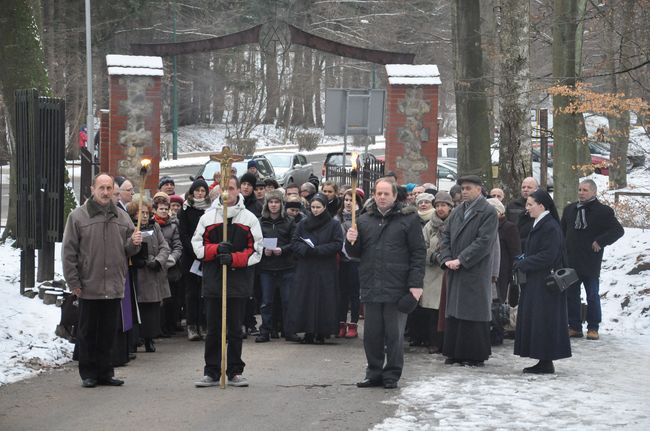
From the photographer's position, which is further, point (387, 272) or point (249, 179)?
point (249, 179)

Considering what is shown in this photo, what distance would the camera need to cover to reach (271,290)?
13.2 meters

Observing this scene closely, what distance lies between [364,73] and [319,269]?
54644mm

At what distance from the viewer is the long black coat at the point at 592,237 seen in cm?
1335

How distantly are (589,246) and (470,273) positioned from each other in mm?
2995

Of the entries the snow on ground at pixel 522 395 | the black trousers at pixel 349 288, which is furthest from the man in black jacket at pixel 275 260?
the snow on ground at pixel 522 395

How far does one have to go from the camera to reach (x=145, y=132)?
20.3 meters

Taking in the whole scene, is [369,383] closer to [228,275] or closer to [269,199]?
[228,275]

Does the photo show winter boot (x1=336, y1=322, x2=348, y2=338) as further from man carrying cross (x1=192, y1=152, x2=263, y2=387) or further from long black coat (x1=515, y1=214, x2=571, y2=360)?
man carrying cross (x1=192, y1=152, x2=263, y2=387)

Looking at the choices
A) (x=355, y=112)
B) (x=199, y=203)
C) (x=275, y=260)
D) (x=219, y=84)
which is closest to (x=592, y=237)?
(x=275, y=260)

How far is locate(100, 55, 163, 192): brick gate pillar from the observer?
794 inches

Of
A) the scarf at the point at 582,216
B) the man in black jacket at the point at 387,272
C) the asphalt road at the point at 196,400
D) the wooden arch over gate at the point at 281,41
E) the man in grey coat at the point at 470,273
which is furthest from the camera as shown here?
the wooden arch over gate at the point at 281,41

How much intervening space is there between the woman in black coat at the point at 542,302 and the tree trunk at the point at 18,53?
28.9ft

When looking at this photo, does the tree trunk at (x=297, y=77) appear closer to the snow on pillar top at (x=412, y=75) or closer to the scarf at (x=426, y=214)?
the snow on pillar top at (x=412, y=75)

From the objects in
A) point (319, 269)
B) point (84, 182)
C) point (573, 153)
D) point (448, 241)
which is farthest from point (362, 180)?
point (448, 241)
